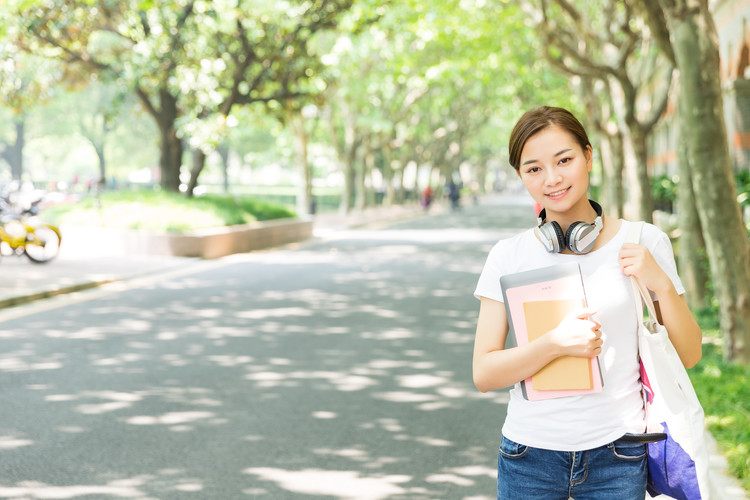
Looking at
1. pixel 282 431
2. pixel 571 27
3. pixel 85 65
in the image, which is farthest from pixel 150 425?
pixel 85 65

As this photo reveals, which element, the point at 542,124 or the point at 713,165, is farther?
the point at 713,165

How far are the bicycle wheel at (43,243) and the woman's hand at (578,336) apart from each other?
15991mm

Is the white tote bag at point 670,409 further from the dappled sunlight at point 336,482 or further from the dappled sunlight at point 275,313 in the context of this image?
the dappled sunlight at point 275,313

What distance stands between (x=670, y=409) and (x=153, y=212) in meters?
20.6

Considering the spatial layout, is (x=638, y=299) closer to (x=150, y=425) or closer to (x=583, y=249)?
(x=583, y=249)

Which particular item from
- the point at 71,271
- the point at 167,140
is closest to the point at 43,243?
the point at 71,271

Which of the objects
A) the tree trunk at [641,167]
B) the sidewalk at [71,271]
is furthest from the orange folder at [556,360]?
the tree trunk at [641,167]

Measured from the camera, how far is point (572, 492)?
2521 millimetres

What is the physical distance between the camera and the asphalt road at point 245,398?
5.29 meters

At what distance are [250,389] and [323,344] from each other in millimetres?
2162

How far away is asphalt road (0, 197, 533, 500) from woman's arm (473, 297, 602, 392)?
108 inches

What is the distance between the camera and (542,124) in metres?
2.43

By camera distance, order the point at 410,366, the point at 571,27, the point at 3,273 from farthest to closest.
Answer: the point at 571,27
the point at 3,273
the point at 410,366

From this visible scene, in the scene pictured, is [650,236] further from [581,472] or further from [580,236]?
[581,472]
